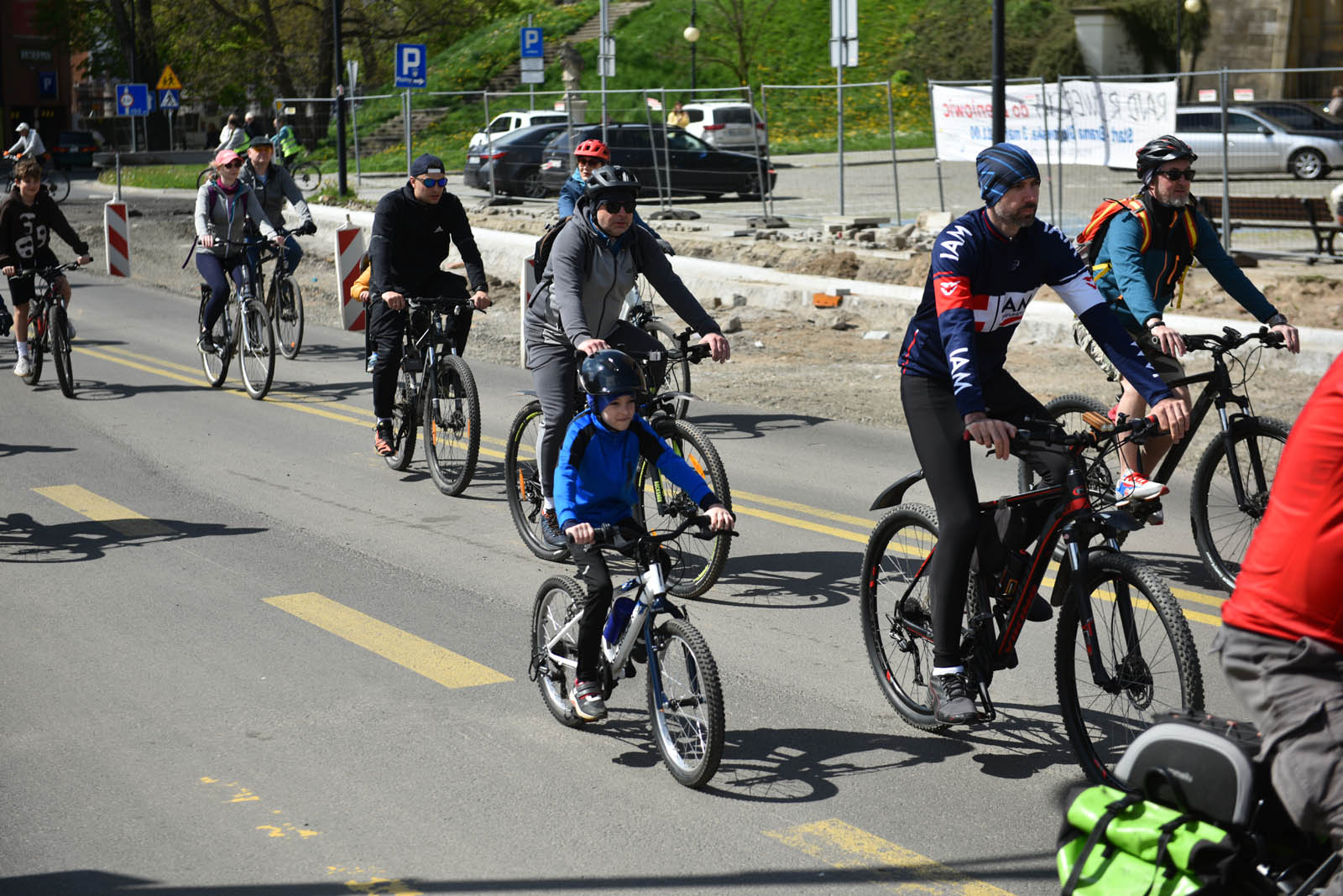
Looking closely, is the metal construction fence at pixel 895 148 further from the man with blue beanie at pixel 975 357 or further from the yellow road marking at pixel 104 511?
the yellow road marking at pixel 104 511

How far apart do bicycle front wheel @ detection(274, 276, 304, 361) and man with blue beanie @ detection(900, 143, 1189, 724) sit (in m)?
10.6

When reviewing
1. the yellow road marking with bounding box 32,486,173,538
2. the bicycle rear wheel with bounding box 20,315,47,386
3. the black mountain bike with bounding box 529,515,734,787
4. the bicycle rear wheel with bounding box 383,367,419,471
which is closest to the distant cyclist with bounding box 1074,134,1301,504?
the black mountain bike with bounding box 529,515,734,787

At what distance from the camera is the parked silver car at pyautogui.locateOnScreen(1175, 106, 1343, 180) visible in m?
24.1

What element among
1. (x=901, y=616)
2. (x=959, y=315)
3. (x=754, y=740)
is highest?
(x=959, y=315)

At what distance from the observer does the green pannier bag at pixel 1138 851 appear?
2.71 metres

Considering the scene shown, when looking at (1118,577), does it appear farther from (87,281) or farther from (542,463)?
(87,281)

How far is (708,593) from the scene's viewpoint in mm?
7398

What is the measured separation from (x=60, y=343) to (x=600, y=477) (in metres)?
9.22

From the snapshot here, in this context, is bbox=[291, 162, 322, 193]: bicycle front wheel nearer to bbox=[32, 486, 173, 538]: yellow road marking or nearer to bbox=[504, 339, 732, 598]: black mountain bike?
bbox=[32, 486, 173, 538]: yellow road marking

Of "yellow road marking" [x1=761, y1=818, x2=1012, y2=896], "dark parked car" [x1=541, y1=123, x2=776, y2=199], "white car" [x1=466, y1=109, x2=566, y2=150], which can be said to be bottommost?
"yellow road marking" [x1=761, y1=818, x2=1012, y2=896]

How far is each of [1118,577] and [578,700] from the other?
1.89 metres

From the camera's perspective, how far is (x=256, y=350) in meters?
13.0

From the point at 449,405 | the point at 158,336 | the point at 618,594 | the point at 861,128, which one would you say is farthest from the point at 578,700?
the point at 861,128

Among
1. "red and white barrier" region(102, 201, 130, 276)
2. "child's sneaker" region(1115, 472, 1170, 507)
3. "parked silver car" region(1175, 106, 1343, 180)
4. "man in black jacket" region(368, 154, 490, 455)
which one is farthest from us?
"parked silver car" region(1175, 106, 1343, 180)
